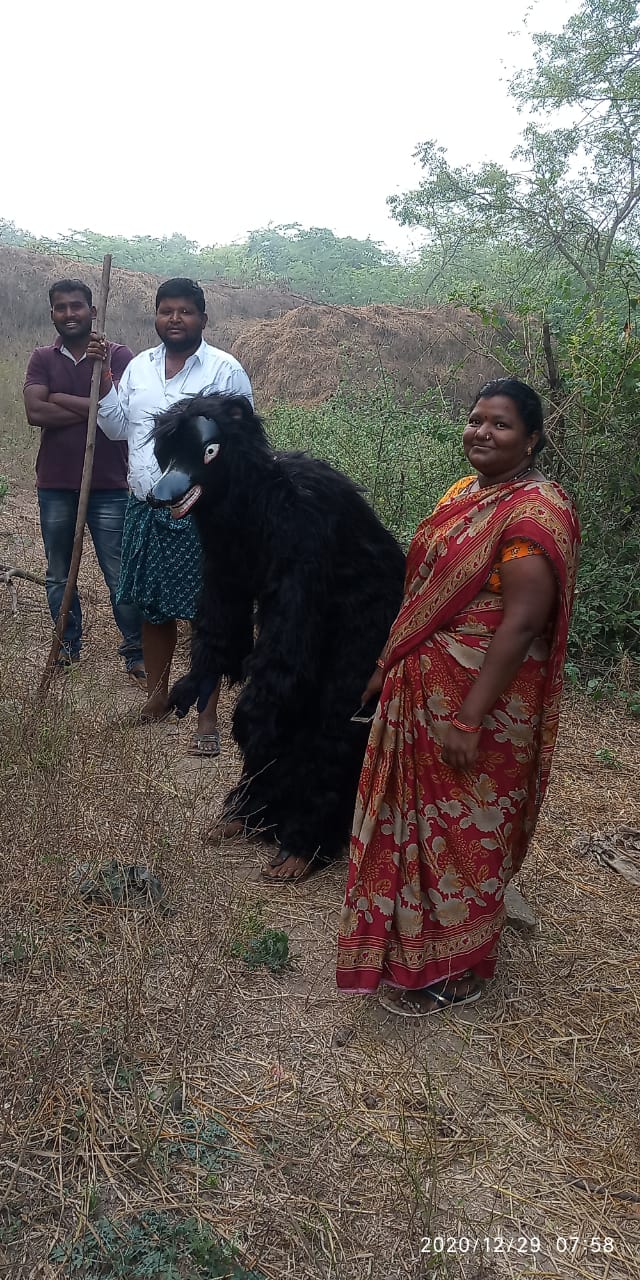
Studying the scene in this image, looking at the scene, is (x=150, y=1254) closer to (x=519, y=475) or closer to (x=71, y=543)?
(x=519, y=475)

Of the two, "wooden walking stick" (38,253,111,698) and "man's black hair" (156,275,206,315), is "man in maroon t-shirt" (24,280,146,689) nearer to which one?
"wooden walking stick" (38,253,111,698)

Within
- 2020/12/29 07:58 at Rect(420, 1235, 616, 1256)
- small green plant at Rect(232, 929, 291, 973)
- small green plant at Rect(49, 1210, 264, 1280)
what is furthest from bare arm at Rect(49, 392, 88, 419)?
2020/12/29 07:58 at Rect(420, 1235, 616, 1256)

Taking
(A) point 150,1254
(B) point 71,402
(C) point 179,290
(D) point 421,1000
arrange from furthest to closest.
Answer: (B) point 71,402, (C) point 179,290, (D) point 421,1000, (A) point 150,1254

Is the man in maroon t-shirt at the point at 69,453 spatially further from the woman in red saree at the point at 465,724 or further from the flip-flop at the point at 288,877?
the woman in red saree at the point at 465,724

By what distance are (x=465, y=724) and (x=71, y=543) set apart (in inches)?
133

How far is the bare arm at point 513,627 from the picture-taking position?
2.14m

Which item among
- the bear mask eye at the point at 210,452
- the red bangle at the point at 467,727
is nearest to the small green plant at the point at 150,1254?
the red bangle at the point at 467,727

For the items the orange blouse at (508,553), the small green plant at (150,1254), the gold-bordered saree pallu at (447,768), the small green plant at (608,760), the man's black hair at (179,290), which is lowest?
the small green plant at (150,1254)

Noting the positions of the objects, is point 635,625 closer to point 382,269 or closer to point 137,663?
point 137,663

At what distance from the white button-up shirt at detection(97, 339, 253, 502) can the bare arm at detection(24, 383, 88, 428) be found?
565 mm

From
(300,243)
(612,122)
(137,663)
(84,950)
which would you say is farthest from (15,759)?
(300,243)

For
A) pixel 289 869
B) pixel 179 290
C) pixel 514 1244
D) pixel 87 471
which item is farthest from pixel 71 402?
pixel 514 1244

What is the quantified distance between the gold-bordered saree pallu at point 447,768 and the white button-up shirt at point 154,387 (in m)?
1.84

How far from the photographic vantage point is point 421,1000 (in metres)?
2.56
